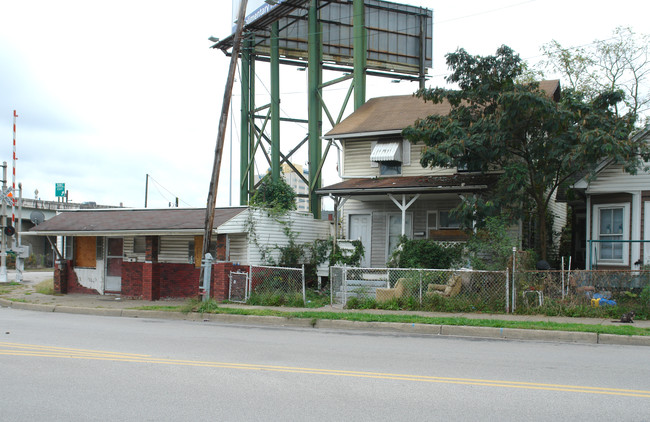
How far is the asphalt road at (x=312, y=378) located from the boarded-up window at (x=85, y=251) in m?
10.2

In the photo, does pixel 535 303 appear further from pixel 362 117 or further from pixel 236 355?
pixel 362 117

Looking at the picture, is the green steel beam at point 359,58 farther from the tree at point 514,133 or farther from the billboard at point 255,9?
the tree at point 514,133

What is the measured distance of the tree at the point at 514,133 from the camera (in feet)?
53.0

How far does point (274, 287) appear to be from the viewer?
731 inches

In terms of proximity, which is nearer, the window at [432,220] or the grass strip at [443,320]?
the grass strip at [443,320]

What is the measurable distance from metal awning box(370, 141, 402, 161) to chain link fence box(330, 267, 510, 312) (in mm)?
6009

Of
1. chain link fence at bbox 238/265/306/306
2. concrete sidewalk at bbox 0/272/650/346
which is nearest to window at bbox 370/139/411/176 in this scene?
chain link fence at bbox 238/265/306/306

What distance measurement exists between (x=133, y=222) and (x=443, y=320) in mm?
11929

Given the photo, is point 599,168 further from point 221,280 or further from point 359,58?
point 359,58

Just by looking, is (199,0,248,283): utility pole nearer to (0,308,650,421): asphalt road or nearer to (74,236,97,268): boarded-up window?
(0,308,650,421): asphalt road

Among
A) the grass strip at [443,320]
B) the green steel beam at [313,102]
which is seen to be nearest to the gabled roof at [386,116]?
the green steel beam at [313,102]

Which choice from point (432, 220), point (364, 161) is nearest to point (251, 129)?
point (364, 161)

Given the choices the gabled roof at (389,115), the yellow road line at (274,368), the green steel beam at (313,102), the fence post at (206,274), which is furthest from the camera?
the green steel beam at (313,102)

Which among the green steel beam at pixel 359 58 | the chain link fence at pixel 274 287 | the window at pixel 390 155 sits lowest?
the chain link fence at pixel 274 287
